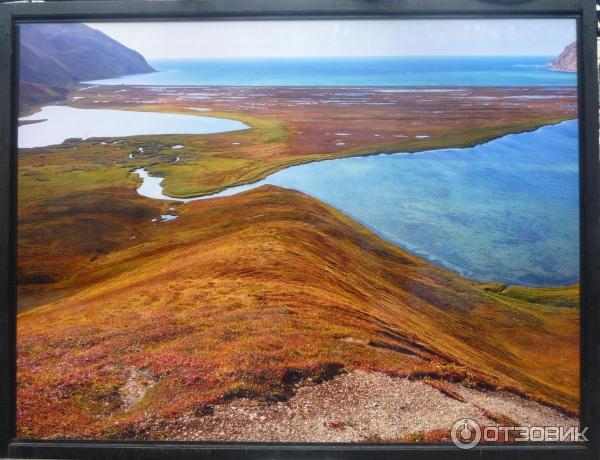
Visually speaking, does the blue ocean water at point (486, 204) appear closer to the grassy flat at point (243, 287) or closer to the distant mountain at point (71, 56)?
the grassy flat at point (243, 287)

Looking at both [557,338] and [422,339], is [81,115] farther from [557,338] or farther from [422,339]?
[557,338]

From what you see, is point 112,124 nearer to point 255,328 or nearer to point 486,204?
point 255,328

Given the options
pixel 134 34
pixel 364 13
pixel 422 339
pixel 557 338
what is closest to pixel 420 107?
pixel 364 13
